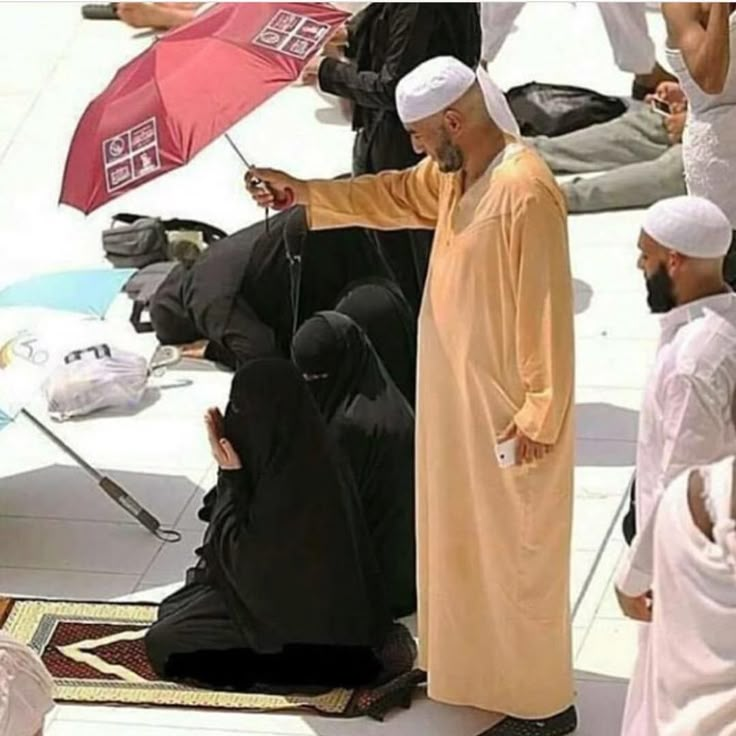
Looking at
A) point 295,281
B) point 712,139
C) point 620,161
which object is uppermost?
point 712,139

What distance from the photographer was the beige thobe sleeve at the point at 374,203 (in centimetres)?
518

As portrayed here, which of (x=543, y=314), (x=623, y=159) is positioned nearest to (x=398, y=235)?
(x=543, y=314)

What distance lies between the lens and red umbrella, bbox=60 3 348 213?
531 centimetres

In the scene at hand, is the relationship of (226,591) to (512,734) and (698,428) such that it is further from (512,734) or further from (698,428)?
(698,428)

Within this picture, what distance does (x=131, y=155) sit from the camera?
5.33 meters

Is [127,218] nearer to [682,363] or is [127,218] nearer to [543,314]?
[543,314]

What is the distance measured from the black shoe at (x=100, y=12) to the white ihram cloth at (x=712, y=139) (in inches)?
212

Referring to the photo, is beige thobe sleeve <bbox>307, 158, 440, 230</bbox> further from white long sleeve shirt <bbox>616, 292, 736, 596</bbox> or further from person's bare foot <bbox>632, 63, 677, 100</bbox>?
person's bare foot <bbox>632, 63, 677, 100</bbox>

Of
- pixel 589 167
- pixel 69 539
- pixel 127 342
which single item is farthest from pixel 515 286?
pixel 589 167

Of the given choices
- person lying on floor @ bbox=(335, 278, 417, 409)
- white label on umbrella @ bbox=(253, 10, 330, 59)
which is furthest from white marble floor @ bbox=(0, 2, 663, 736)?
white label on umbrella @ bbox=(253, 10, 330, 59)

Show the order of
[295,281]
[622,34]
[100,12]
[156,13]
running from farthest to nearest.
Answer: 1. [100,12]
2. [156,13]
3. [622,34]
4. [295,281]


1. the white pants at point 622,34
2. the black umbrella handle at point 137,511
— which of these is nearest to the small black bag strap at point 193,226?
the white pants at point 622,34

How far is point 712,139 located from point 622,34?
358 centimetres

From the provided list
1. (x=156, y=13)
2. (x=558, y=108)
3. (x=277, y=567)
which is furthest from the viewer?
(x=156, y=13)
